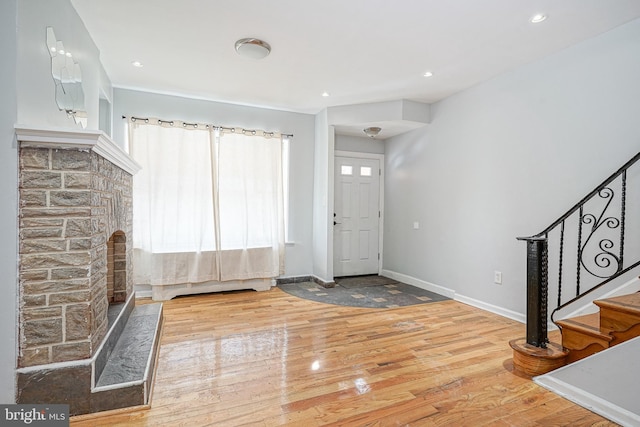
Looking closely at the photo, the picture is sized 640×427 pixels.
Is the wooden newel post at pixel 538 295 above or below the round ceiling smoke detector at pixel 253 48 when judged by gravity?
below

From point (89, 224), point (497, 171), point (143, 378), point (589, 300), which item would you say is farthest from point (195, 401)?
point (497, 171)

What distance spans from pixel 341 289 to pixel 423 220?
161 cm

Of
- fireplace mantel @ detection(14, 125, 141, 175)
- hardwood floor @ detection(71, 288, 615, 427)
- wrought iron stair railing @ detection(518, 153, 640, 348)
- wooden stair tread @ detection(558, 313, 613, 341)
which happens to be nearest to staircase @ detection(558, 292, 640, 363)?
wooden stair tread @ detection(558, 313, 613, 341)

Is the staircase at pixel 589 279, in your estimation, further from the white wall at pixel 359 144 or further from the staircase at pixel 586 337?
the white wall at pixel 359 144

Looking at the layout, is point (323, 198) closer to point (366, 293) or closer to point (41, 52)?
point (366, 293)

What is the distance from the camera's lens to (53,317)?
1767mm

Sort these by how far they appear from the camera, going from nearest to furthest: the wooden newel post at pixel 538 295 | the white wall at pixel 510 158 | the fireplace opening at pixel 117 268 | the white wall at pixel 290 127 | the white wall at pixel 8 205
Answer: the white wall at pixel 8 205, the wooden newel post at pixel 538 295, the white wall at pixel 510 158, the fireplace opening at pixel 117 268, the white wall at pixel 290 127

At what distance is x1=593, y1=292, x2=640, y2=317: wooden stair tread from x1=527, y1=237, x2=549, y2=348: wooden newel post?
1.06 feet

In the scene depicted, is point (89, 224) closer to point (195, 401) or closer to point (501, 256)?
point (195, 401)

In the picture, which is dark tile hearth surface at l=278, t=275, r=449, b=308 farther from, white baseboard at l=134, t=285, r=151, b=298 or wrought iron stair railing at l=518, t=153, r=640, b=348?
white baseboard at l=134, t=285, r=151, b=298

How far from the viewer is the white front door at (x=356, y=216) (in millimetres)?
5473

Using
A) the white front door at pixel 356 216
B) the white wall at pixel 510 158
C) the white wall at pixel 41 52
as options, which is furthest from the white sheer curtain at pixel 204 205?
the white wall at pixel 510 158

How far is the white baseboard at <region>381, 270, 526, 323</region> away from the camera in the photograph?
3.47 metres

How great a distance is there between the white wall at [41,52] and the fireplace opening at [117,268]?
1052 mm
